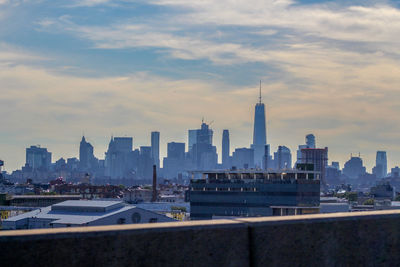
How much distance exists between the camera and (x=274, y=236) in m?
9.22

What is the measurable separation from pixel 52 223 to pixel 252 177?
32.4m

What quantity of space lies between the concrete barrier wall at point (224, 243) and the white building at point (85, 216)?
2777 inches

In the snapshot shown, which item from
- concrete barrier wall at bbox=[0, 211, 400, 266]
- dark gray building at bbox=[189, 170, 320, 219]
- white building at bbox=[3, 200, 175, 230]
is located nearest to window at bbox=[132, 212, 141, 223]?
white building at bbox=[3, 200, 175, 230]

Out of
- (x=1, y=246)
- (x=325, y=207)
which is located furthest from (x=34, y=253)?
(x=325, y=207)

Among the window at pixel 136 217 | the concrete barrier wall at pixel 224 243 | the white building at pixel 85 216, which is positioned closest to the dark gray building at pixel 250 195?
the white building at pixel 85 216

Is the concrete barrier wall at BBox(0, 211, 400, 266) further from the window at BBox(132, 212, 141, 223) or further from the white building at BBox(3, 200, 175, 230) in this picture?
the window at BBox(132, 212, 141, 223)

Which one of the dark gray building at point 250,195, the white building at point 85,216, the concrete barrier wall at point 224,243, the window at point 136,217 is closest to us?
the concrete barrier wall at point 224,243

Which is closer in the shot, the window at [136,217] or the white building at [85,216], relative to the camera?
the white building at [85,216]

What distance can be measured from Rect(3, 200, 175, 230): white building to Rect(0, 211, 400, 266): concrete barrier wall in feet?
231

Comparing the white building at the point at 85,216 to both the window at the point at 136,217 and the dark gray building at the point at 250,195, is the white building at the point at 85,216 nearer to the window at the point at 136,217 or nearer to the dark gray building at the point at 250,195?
the window at the point at 136,217

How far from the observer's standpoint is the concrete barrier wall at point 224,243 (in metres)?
7.90

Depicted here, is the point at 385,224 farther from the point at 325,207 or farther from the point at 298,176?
the point at 325,207

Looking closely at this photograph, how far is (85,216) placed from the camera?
281ft

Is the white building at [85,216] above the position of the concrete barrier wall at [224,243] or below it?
below
